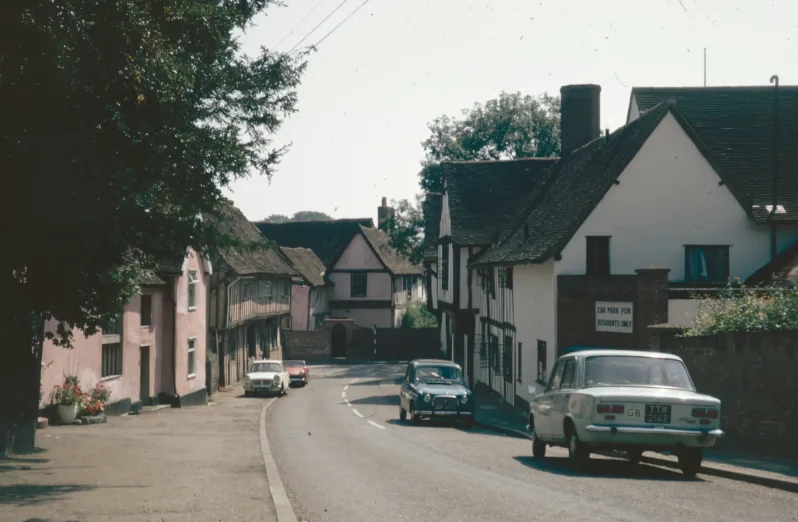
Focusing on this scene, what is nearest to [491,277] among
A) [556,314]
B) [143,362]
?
[556,314]

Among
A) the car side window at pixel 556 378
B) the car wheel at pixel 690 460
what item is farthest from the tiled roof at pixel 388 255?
the car wheel at pixel 690 460

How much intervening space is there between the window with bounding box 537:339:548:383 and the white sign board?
399 centimetres

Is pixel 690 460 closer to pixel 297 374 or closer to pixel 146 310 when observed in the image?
pixel 146 310

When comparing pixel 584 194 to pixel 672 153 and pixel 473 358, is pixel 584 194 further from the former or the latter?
pixel 473 358

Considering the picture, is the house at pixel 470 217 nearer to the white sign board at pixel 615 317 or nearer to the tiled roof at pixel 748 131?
the tiled roof at pixel 748 131

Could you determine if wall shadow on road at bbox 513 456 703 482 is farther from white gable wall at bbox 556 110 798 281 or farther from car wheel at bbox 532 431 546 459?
white gable wall at bbox 556 110 798 281

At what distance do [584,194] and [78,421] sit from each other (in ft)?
56.0

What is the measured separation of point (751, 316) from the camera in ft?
55.1

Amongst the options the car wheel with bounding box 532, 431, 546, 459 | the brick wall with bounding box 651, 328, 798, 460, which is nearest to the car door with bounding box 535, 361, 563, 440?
the car wheel with bounding box 532, 431, 546, 459

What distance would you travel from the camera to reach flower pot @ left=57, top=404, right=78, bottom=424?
24.4 metres

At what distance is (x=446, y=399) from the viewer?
27031 mm

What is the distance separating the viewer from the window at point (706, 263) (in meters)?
29.0

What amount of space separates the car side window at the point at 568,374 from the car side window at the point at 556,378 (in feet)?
0.64

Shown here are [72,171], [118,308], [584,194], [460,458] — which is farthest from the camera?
[584,194]
